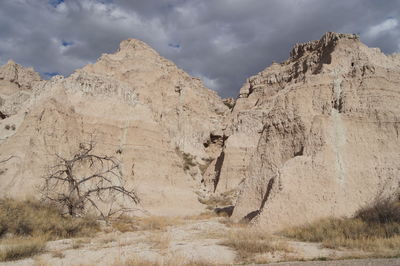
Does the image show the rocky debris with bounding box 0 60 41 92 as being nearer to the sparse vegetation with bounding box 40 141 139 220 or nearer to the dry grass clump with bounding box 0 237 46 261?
the sparse vegetation with bounding box 40 141 139 220

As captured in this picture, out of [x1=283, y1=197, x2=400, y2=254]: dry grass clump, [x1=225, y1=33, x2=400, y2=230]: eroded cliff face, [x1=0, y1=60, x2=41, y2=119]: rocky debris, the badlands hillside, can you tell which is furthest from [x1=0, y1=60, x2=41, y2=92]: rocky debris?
[x1=283, y1=197, x2=400, y2=254]: dry grass clump

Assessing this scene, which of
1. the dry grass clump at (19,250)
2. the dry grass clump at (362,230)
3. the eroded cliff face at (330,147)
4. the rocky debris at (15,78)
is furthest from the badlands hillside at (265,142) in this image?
the rocky debris at (15,78)

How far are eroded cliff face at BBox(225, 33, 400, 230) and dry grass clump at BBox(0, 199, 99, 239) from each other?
6.87 metres

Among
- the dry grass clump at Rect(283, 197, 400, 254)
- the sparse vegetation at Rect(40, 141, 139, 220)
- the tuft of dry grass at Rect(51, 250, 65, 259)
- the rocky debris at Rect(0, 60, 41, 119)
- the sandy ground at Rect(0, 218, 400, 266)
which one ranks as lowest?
the tuft of dry grass at Rect(51, 250, 65, 259)

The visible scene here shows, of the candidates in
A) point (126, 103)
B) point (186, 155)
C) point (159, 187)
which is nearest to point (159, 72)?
point (186, 155)

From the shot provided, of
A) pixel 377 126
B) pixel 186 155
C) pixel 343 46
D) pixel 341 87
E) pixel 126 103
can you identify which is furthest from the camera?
pixel 186 155

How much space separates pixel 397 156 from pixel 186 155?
114 ft

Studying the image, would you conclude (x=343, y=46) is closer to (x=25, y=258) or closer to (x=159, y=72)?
(x=25, y=258)

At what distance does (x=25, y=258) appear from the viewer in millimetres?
7703

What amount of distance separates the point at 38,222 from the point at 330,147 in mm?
11599

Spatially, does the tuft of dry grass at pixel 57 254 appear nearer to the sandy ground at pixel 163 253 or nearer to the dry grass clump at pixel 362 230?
the sandy ground at pixel 163 253

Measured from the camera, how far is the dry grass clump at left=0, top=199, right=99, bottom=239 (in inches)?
395

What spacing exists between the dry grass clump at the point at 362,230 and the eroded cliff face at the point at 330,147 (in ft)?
3.06

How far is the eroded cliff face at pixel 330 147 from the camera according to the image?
37.4 ft
